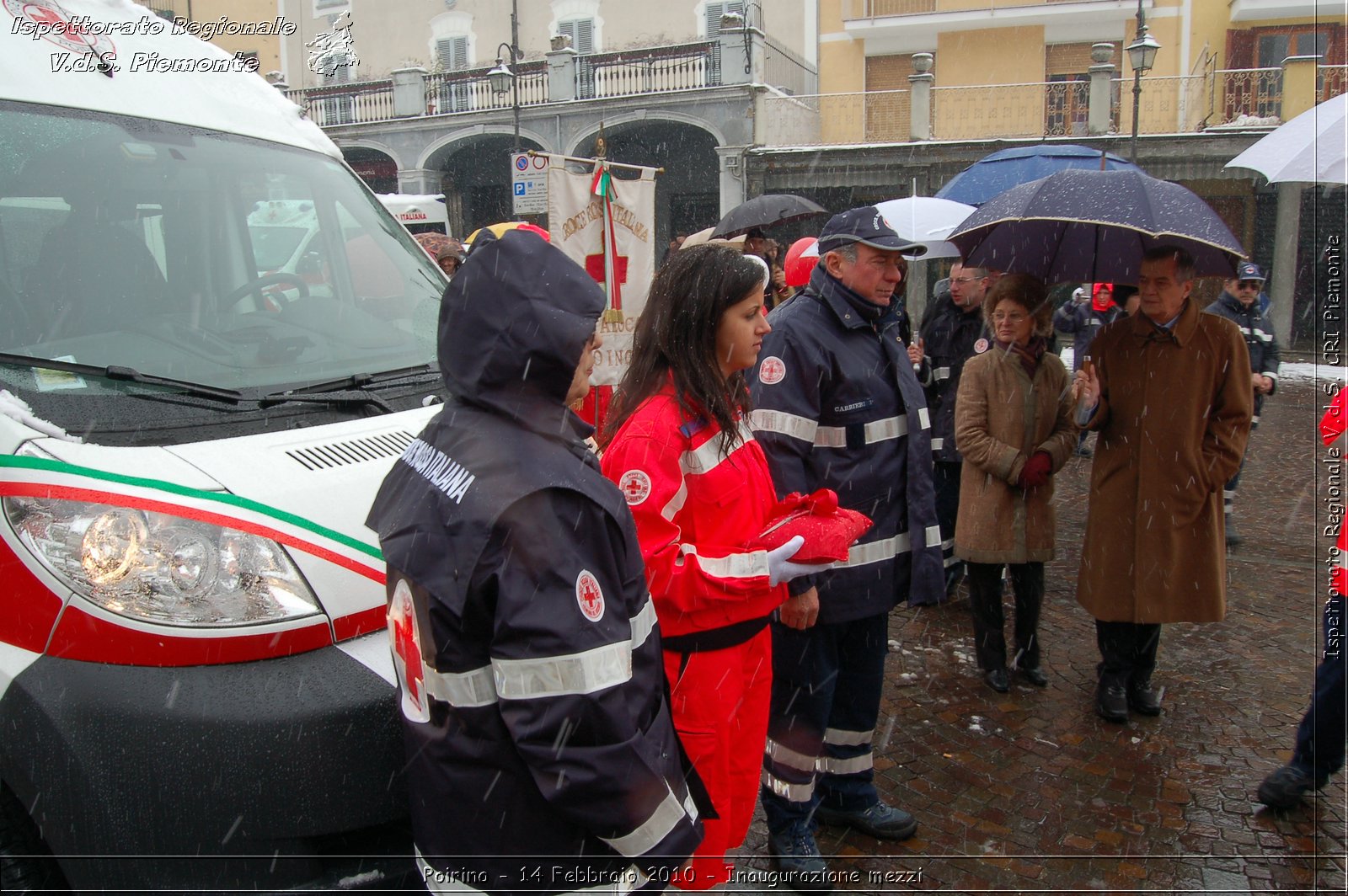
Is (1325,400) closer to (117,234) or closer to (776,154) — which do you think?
(776,154)

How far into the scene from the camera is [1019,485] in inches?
181

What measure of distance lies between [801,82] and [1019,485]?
901 inches

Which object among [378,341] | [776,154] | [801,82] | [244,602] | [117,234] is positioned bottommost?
[244,602]

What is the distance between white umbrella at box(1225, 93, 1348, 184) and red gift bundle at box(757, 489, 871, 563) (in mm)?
2139

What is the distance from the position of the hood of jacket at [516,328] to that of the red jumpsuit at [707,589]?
0.69 metres

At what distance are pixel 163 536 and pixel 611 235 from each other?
5061mm

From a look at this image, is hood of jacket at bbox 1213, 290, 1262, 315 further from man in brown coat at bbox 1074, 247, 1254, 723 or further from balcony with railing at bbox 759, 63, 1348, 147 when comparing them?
balcony with railing at bbox 759, 63, 1348, 147

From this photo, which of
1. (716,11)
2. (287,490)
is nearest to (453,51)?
(716,11)

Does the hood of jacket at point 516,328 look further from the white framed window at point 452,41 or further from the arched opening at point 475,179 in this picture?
the white framed window at point 452,41

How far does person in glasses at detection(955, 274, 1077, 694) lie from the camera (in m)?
4.56

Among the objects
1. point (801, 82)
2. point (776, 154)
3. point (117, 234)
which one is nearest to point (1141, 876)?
point (117, 234)

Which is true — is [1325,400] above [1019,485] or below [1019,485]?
below

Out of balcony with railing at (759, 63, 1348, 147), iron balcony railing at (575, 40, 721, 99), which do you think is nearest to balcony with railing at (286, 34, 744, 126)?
iron balcony railing at (575, 40, 721, 99)

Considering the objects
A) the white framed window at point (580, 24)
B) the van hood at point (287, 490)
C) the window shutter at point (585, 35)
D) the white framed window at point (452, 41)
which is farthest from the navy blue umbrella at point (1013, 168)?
the white framed window at point (452, 41)
